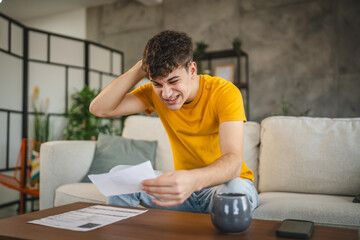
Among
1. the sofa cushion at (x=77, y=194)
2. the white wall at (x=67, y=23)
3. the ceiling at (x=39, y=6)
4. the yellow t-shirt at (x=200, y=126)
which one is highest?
the ceiling at (x=39, y=6)

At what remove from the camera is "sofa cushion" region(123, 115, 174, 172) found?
Result: 7.48ft

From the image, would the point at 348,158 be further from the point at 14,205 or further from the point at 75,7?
the point at 75,7

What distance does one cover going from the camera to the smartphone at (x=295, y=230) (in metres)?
0.79

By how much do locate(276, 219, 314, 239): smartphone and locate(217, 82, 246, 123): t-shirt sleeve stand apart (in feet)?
1.50

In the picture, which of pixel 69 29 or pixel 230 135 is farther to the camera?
pixel 69 29

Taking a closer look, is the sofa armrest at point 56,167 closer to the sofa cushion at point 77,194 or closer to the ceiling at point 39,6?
the sofa cushion at point 77,194

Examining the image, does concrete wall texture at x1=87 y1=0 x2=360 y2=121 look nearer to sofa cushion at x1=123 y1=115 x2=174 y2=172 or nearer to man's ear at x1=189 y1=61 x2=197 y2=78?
sofa cushion at x1=123 y1=115 x2=174 y2=172

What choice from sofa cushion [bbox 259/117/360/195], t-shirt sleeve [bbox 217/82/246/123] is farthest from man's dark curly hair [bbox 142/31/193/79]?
sofa cushion [bbox 259/117/360/195]

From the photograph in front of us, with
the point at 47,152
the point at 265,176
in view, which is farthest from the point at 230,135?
the point at 47,152

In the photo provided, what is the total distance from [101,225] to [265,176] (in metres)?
1.28

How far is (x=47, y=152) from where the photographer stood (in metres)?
2.11

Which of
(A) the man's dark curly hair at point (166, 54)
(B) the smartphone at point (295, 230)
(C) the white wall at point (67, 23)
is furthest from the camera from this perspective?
(C) the white wall at point (67, 23)

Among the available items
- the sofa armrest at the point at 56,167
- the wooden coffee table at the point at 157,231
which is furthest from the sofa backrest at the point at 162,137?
the wooden coffee table at the point at 157,231

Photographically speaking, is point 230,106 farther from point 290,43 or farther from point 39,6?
point 39,6
